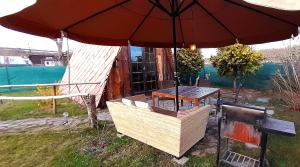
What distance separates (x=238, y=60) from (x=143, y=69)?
14.5 feet

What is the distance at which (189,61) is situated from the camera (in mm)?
10352

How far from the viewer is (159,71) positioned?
9555mm

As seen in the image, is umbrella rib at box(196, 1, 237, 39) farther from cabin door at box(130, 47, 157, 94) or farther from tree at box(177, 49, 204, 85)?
tree at box(177, 49, 204, 85)

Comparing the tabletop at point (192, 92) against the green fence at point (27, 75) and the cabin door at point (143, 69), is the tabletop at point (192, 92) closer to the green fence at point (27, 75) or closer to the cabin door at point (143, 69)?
the cabin door at point (143, 69)

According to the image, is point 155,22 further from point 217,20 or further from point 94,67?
point 94,67

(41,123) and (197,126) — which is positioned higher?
(197,126)

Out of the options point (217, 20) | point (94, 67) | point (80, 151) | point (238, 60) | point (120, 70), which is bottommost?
point (80, 151)

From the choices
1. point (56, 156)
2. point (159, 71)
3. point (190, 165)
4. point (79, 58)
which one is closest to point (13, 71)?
point (79, 58)

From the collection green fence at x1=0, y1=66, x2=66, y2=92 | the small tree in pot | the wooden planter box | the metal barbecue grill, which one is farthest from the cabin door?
green fence at x1=0, y1=66, x2=66, y2=92

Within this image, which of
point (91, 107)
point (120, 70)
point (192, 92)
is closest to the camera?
point (91, 107)

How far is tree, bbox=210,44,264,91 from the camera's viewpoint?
873 centimetres

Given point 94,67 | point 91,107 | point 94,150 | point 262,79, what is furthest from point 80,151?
point 262,79

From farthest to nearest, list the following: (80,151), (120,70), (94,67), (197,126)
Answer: (94,67) → (120,70) → (80,151) → (197,126)

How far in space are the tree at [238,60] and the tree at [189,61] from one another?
1383mm
